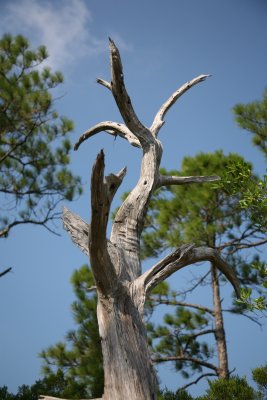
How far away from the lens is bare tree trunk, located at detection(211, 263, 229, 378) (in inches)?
200

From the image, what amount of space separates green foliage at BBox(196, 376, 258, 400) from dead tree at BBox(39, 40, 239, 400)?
106 cm

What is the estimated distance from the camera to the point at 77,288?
5680 mm

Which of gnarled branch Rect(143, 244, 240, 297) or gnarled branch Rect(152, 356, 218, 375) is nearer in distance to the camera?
gnarled branch Rect(143, 244, 240, 297)

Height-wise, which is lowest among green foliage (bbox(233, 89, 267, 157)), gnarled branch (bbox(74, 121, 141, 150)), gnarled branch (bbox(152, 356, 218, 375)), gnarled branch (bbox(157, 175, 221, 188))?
gnarled branch (bbox(152, 356, 218, 375))

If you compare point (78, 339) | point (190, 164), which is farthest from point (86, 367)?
point (190, 164)

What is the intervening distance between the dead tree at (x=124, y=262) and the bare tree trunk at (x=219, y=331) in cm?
264

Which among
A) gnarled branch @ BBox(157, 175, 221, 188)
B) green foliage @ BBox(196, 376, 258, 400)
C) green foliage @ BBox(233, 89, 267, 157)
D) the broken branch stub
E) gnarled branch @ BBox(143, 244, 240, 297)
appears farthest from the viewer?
green foliage @ BBox(233, 89, 267, 157)

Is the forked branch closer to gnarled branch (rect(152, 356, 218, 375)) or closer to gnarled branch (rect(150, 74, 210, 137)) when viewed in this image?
gnarled branch (rect(150, 74, 210, 137))

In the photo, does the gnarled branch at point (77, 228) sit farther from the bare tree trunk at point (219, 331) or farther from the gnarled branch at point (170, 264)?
the bare tree trunk at point (219, 331)

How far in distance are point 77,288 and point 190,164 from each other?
217 cm

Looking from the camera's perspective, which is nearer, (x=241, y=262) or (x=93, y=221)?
(x=93, y=221)

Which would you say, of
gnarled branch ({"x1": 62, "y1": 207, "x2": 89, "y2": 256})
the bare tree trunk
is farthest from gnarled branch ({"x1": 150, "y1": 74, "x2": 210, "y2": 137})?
the bare tree trunk

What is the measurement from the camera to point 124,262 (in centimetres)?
234

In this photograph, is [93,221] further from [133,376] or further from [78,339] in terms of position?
[78,339]
